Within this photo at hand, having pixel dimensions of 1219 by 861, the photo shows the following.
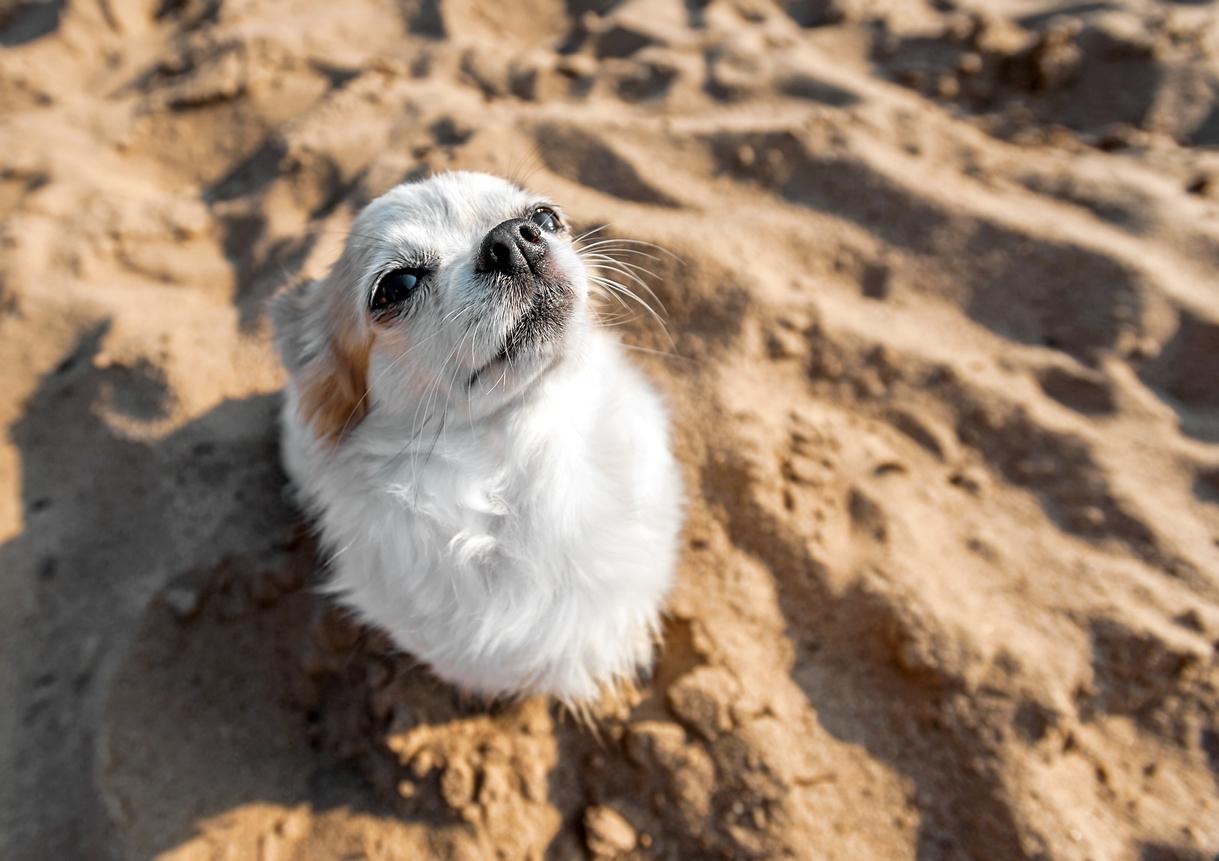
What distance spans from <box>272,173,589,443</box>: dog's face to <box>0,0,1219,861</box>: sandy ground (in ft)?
2.45

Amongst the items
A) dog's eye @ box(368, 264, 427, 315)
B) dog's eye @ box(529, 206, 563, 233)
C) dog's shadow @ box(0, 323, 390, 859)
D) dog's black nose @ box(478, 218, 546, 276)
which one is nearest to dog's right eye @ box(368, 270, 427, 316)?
dog's eye @ box(368, 264, 427, 315)

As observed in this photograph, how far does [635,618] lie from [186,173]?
2855 millimetres

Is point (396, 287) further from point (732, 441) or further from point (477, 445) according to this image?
point (732, 441)

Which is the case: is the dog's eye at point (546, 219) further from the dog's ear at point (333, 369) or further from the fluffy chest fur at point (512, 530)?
the dog's ear at point (333, 369)

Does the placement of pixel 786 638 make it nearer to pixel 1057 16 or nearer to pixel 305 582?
pixel 305 582

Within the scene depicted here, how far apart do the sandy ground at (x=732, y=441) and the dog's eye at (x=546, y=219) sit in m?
0.70

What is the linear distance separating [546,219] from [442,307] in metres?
0.40

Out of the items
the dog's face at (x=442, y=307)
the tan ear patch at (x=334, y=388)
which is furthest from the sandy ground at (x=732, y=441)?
the dog's face at (x=442, y=307)

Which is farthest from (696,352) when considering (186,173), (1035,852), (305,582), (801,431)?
(186,173)

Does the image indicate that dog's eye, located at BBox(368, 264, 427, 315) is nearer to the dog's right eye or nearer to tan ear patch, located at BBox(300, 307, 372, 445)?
the dog's right eye

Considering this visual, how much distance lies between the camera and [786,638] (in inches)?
77.1

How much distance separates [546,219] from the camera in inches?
69.7

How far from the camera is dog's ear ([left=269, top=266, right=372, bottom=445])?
5.68ft

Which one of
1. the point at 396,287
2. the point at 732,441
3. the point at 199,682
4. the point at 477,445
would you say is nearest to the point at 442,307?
the point at 396,287
